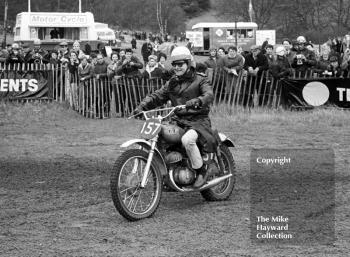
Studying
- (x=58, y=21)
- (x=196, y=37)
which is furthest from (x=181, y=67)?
(x=196, y=37)

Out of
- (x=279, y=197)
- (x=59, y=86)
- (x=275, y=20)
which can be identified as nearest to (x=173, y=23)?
(x=275, y=20)

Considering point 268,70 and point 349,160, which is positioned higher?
point 268,70

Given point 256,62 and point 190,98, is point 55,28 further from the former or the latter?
point 190,98

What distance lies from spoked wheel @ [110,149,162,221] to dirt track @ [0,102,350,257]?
0.46 feet

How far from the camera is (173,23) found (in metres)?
73.8

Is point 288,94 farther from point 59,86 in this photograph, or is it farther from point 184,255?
point 184,255

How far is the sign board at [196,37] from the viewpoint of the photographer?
50.4 m

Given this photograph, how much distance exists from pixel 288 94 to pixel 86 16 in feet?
94.5

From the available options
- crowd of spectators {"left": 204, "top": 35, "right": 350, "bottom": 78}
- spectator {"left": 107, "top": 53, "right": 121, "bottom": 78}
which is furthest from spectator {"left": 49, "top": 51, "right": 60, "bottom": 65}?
crowd of spectators {"left": 204, "top": 35, "right": 350, "bottom": 78}

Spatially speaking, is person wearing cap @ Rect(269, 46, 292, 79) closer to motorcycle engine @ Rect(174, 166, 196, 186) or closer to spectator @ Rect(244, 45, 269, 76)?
spectator @ Rect(244, 45, 269, 76)

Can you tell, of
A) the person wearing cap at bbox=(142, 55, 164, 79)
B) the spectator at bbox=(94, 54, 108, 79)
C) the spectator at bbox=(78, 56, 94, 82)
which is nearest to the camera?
the person wearing cap at bbox=(142, 55, 164, 79)

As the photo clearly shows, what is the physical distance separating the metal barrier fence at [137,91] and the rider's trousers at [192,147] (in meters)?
9.26

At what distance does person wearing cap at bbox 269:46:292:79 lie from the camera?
16.8 metres

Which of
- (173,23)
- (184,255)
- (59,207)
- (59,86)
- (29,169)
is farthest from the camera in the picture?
(173,23)
